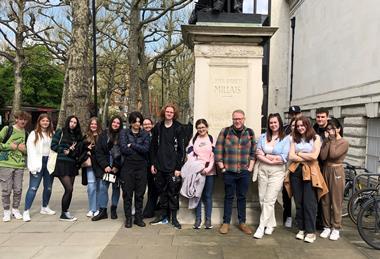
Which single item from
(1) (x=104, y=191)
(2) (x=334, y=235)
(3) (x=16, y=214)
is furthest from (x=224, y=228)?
(3) (x=16, y=214)

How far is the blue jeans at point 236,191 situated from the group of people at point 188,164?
16 millimetres

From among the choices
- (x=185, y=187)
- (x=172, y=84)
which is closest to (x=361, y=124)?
(x=185, y=187)

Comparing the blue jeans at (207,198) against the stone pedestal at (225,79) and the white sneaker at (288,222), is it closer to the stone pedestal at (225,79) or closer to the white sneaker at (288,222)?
the stone pedestal at (225,79)

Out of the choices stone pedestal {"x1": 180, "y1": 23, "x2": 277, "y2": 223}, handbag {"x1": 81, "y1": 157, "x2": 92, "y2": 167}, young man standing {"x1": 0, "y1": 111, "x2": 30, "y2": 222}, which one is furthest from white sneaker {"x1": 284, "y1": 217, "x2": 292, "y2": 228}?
young man standing {"x1": 0, "y1": 111, "x2": 30, "y2": 222}

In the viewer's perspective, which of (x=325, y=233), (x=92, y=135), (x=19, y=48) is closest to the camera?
(x=325, y=233)

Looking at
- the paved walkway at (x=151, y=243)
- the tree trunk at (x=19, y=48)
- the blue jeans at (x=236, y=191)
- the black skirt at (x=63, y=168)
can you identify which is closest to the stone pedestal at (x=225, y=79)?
the blue jeans at (x=236, y=191)

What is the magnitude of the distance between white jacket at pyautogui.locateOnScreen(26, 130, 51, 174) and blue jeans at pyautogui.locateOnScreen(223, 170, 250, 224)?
3.26 m

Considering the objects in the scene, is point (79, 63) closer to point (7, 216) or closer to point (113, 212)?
point (7, 216)

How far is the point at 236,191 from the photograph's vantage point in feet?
21.4

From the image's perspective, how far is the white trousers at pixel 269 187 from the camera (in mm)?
6180

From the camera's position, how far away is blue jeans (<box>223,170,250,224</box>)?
630cm

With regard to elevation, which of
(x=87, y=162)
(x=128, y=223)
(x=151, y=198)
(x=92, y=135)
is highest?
(x=92, y=135)

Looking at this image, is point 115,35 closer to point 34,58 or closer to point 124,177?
point 34,58

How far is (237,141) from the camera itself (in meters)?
6.23
